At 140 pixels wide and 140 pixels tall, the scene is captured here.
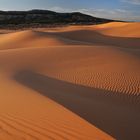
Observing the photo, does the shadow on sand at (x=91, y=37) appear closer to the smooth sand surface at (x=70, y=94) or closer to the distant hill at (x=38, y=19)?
the smooth sand surface at (x=70, y=94)

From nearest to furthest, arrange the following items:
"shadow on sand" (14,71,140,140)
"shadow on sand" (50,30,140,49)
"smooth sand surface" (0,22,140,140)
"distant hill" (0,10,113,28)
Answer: "smooth sand surface" (0,22,140,140) → "shadow on sand" (14,71,140,140) → "shadow on sand" (50,30,140,49) → "distant hill" (0,10,113,28)

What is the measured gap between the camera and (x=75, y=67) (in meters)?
11.4

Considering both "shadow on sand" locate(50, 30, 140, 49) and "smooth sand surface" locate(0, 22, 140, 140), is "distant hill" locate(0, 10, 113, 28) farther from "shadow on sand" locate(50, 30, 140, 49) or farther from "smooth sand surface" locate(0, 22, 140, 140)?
"smooth sand surface" locate(0, 22, 140, 140)

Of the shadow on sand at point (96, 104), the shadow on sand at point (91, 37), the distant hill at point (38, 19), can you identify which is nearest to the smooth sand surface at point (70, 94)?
the shadow on sand at point (96, 104)

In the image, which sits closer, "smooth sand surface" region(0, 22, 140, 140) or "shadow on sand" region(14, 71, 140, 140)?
"smooth sand surface" region(0, 22, 140, 140)

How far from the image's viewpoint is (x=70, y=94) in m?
7.62

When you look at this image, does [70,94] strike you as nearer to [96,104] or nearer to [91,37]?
[96,104]

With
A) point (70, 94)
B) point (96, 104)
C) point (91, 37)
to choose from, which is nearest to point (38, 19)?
point (91, 37)

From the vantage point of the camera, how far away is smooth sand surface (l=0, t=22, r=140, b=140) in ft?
16.9

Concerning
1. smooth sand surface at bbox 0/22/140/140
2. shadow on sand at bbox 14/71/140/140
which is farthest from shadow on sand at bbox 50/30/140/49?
shadow on sand at bbox 14/71/140/140

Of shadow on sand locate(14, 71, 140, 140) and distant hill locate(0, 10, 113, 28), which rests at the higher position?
shadow on sand locate(14, 71, 140, 140)

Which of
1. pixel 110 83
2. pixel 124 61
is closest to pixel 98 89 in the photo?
pixel 110 83

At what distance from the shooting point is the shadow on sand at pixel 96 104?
5.33 m

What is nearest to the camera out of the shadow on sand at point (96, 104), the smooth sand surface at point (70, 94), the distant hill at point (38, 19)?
the smooth sand surface at point (70, 94)
